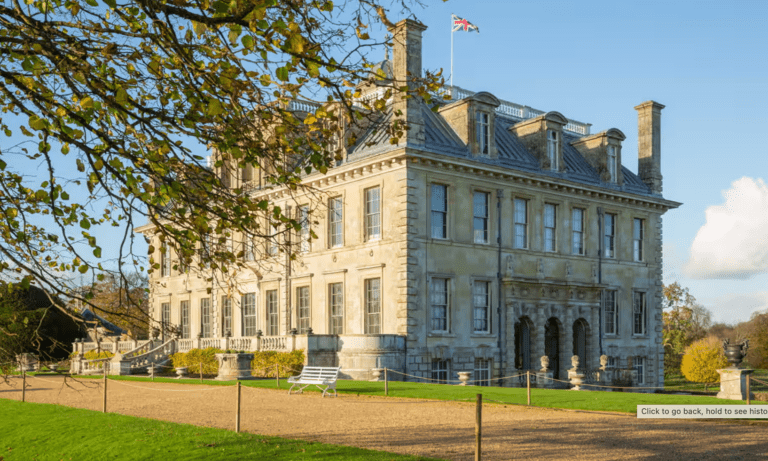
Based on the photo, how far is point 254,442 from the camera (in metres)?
13.2

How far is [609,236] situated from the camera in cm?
3778

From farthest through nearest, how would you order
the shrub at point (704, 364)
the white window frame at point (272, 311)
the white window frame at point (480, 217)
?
the shrub at point (704, 364) < the white window frame at point (272, 311) < the white window frame at point (480, 217)

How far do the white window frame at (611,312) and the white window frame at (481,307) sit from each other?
7.69 m

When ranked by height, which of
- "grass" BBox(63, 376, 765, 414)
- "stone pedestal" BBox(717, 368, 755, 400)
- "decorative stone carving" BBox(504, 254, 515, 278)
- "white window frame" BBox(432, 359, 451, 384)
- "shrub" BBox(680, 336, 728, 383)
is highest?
"decorative stone carving" BBox(504, 254, 515, 278)

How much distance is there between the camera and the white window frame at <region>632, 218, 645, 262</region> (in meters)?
39.2

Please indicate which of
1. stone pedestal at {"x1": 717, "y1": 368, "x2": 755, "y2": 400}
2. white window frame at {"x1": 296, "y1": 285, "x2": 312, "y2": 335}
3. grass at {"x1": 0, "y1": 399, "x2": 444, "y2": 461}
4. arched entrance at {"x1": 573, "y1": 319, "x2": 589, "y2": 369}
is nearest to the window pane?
white window frame at {"x1": 296, "y1": 285, "x2": 312, "y2": 335}

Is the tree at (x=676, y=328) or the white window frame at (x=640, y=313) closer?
the white window frame at (x=640, y=313)

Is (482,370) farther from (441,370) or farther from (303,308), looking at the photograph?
(303,308)

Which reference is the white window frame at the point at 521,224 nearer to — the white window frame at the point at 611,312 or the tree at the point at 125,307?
the white window frame at the point at 611,312

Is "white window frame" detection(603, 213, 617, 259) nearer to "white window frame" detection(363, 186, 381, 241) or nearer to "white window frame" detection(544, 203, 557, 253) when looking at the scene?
"white window frame" detection(544, 203, 557, 253)

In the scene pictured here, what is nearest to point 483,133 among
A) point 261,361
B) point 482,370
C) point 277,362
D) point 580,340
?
point 482,370

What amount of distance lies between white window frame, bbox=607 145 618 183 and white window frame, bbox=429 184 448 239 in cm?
1067

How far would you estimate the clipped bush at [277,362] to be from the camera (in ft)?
97.6

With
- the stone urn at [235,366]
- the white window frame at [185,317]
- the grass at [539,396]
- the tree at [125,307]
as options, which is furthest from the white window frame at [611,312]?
the tree at [125,307]
